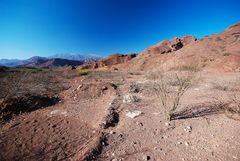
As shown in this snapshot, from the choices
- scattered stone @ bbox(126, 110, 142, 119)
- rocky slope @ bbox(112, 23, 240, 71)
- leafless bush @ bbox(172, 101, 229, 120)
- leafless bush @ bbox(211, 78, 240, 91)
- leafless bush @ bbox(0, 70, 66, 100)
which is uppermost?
rocky slope @ bbox(112, 23, 240, 71)

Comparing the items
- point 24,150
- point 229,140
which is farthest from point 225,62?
point 24,150

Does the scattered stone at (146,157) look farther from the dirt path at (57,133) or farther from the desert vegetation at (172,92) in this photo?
the desert vegetation at (172,92)

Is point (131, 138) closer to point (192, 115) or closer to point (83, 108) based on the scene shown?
point (192, 115)

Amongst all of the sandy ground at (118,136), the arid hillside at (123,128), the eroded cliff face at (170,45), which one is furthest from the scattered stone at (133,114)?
the eroded cliff face at (170,45)

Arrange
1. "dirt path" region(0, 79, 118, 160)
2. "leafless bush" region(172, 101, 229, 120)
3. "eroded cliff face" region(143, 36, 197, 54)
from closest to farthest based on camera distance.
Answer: "dirt path" region(0, 79, 118, 160) < "leafless bush" region(172, 101, 229, 120) < "eroded cliff face" region(143, 36, 197, 54)

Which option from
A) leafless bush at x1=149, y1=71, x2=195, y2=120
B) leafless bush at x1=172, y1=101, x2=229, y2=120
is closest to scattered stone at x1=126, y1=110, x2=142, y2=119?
leafless bush at x1=149, y1=71, x2=195, y2=120

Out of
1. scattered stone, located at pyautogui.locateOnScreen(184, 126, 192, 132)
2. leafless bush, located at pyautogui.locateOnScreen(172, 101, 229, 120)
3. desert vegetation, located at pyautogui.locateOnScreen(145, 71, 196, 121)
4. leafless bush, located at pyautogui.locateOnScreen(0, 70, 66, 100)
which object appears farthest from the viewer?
leafless bush, located at pyautogui.locateOnScreen(0, 70, 66, 100)

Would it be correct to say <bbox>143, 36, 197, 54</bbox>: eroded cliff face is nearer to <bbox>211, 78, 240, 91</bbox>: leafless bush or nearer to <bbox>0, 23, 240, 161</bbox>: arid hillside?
<bbox>211, 78, 240, 91</bbox>: leafless bush

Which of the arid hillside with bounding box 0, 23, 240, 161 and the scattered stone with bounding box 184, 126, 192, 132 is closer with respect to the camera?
the arid hillside with bounding box 0, 23, 240, 161

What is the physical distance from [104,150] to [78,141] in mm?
814

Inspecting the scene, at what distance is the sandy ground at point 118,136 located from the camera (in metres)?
3.72

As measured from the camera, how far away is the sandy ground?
3.72 m

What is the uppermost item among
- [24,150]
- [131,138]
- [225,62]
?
[225,62]

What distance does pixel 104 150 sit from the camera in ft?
12.8
